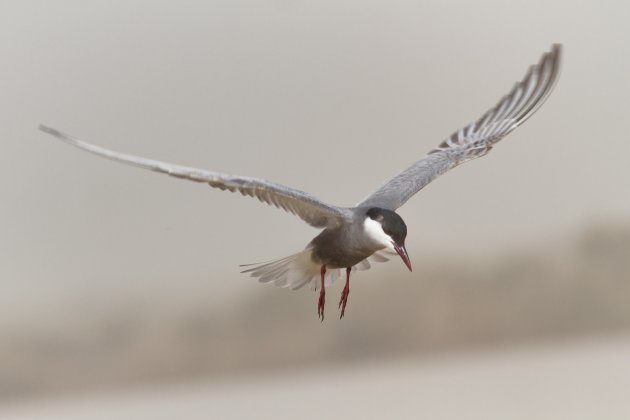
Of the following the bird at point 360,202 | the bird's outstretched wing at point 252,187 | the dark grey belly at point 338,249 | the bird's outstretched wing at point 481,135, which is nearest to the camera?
the bird's outstretched wing at point 252,187

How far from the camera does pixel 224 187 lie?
557cm

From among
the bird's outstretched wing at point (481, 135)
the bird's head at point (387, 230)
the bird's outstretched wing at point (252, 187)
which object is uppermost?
the bird's outstretched wing at point (481, 135)

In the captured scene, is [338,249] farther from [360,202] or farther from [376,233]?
[360,202]

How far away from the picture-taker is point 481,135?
799cm

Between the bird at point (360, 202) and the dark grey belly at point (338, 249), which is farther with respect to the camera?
the dark grey belly at point (338, 249)

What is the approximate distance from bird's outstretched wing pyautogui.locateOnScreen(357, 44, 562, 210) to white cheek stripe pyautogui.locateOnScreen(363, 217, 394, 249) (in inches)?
20.2

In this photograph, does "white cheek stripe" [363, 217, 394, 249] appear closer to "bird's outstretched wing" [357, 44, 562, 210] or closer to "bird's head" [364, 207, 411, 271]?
"bird's head" [364, 207, 411, 271]

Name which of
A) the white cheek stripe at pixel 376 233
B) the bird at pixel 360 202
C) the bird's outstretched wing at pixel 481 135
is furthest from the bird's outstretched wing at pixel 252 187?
the bird's outstretched wing at pixel 481 135

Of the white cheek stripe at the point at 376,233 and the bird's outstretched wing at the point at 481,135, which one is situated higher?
the bird's outstretched wing at the point at 481,135

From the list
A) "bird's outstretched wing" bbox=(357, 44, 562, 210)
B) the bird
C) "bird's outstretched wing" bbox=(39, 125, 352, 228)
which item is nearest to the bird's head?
the bird

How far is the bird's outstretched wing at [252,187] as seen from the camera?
5.08 m

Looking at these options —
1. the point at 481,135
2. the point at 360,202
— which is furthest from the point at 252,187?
the point at 481,135

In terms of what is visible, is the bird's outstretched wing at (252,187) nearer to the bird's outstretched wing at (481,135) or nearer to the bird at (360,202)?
the bird at (360,202)

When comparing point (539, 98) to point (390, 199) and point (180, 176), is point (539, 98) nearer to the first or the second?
point (390, 199)
